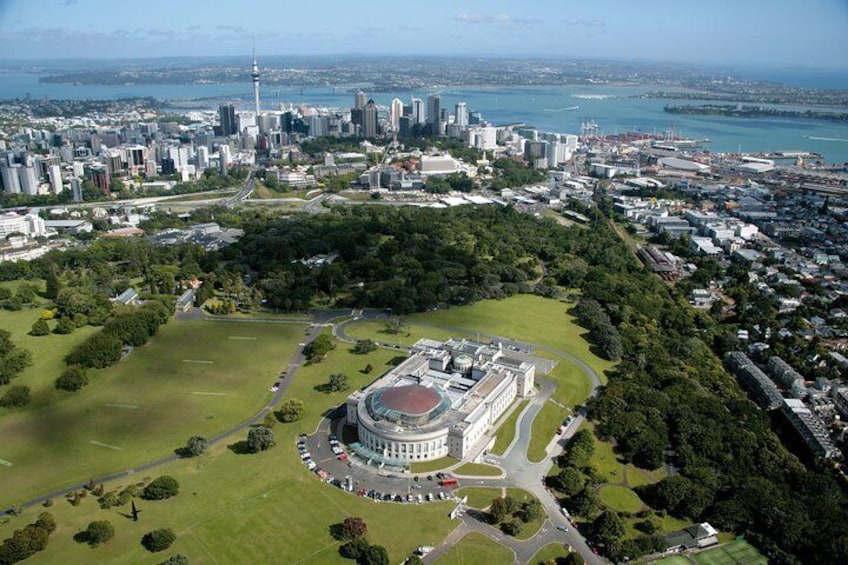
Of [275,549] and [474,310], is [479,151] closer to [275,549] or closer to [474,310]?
[474,310]

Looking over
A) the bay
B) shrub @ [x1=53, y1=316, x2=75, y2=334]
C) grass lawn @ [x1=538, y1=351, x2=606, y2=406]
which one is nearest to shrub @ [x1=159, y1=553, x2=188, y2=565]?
grass lawn @ [x1=538, y1=351, x2=606, y2=406]

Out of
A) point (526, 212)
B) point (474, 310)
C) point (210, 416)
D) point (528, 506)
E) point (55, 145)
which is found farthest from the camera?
point (55, 145)

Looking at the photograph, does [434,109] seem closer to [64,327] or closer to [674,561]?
[64,327]

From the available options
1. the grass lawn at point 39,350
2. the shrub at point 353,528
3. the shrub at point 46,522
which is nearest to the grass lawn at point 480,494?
the shrub at point 353,528

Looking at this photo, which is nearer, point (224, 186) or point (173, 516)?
point (173, 516)

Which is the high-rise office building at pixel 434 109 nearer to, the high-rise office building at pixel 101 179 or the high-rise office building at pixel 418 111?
the high-rise office building at pixel 418 111

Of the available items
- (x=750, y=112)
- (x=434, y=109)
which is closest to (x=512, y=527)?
(x=434, y=109)

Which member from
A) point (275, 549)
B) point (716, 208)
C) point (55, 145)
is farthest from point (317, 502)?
point (55, 145)
